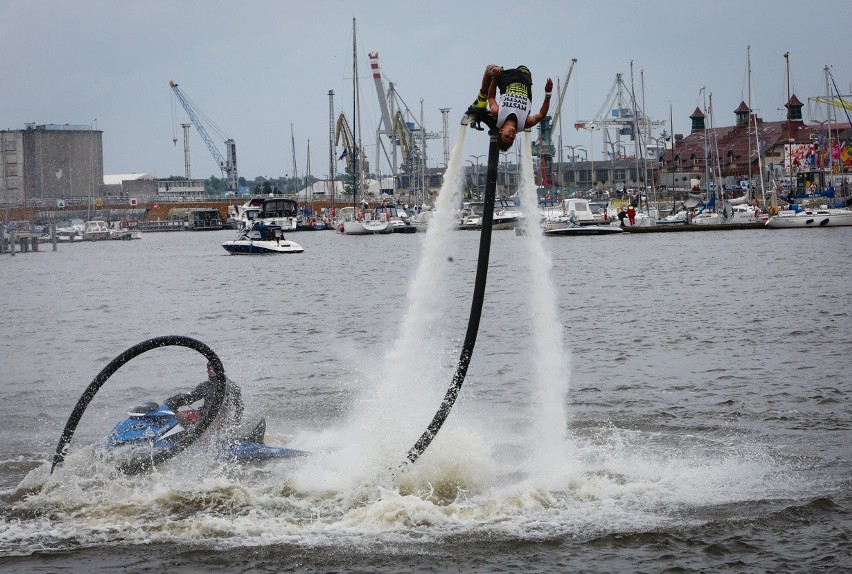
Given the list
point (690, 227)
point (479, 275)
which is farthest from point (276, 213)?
point (479, 275)

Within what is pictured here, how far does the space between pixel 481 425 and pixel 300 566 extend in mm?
6882

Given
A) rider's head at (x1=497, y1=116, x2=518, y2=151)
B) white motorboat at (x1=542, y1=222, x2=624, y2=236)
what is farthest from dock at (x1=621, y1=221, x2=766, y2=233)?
rider's head at (x1=497, y1=116, x2=518, y2=151)

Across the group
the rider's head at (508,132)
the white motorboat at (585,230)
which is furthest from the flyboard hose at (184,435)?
the white motorboat at (585,230)

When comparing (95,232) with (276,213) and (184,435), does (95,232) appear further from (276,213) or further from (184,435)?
(184,435)

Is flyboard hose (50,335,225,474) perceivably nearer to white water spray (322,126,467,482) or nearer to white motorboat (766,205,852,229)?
white water spray (322,126,467,482)

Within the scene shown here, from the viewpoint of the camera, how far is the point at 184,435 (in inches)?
512

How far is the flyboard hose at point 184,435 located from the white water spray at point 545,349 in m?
3.98

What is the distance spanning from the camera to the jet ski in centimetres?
1305

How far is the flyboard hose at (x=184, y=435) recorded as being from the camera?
12461mm

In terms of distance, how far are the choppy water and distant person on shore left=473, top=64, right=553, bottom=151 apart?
1.97 m

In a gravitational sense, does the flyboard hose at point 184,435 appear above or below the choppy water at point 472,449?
above

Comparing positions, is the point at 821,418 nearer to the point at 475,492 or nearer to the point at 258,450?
the point at 475,492

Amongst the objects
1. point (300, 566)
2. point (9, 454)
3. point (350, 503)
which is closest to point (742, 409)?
point (350, 503)

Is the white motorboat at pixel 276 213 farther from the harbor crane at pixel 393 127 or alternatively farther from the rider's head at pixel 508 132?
the rider's head at pixel 508 132
